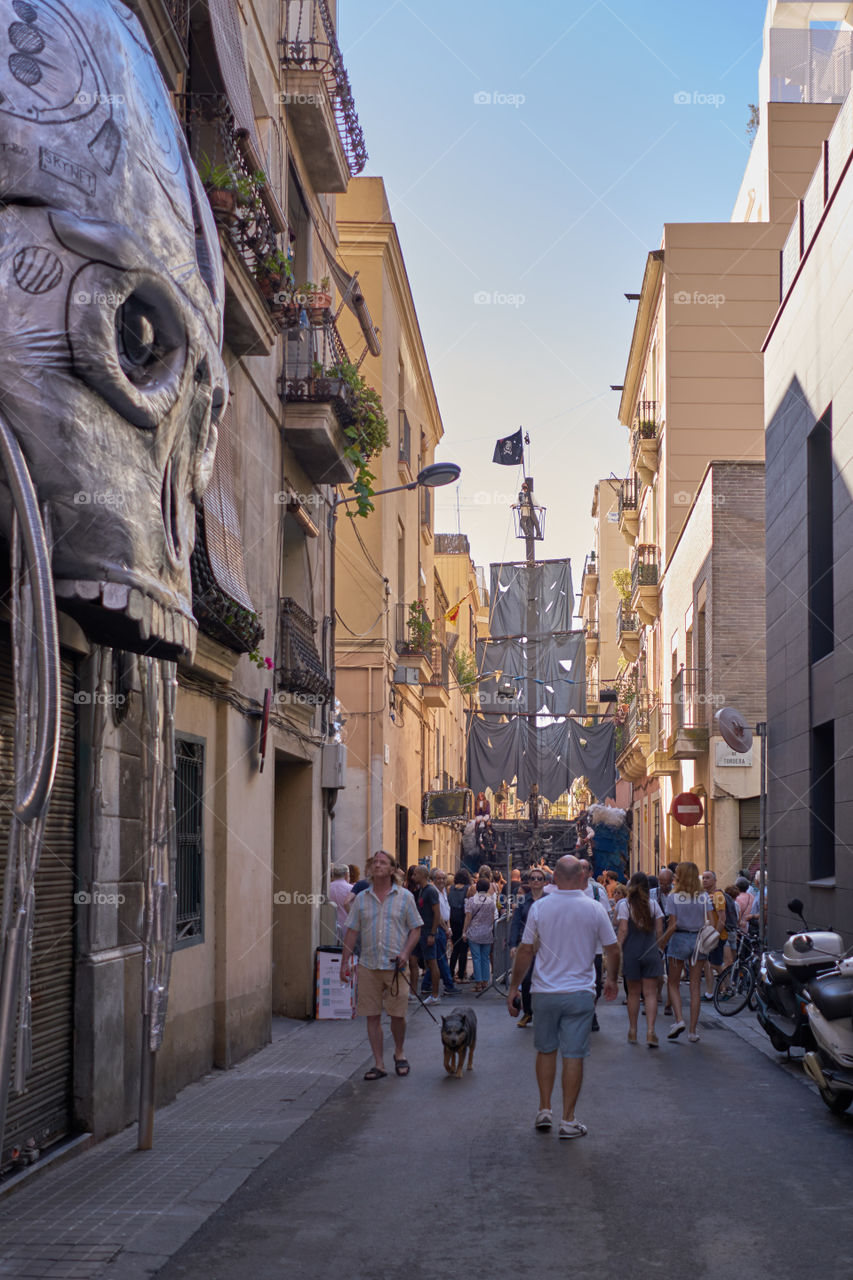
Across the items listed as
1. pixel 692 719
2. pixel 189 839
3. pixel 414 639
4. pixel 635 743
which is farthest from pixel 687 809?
pixel 189 839

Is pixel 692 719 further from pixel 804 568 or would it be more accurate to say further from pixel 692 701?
pixel 804 568

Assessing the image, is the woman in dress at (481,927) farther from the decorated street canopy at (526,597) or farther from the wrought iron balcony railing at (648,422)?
the decorated street canopy at (526,597)

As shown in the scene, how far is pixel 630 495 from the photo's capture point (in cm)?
4362

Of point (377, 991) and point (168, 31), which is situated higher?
point (168, 31)

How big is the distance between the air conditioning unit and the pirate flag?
2479cm

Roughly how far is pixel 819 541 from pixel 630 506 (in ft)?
83.7

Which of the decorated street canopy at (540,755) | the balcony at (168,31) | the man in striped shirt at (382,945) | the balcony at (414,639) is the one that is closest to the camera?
the balcony at (168,31)

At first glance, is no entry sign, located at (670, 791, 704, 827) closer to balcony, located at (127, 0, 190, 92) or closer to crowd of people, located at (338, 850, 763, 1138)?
crowd of people, located at (338, 850, 763, 1138)

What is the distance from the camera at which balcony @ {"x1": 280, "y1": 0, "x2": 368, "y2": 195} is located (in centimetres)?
1608

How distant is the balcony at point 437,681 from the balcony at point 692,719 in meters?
5.24

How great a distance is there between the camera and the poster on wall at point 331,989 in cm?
1644

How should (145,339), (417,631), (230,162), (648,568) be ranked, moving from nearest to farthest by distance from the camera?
(145,339) < (230,162) < (417,631) < (648,568)

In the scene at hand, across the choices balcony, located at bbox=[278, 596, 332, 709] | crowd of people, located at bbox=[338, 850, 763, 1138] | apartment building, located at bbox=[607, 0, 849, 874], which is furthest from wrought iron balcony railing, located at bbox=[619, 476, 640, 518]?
balcony, located at bbox=[278, 596, 332, 709]

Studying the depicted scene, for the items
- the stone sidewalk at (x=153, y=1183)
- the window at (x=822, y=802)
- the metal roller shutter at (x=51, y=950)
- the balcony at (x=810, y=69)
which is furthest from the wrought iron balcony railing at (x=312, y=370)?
the balcony at (x=810, y=69)
